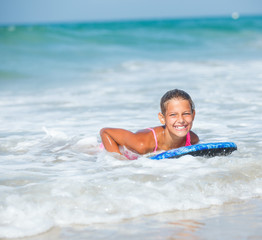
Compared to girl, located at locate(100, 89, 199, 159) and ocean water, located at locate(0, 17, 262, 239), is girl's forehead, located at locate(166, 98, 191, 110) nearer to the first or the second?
girl, located at locate(100, 89, 199, 159)

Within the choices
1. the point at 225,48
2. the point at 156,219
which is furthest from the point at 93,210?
the point at 225,48

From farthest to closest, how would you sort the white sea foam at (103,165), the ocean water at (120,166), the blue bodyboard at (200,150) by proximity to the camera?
the blue bodyboard at (200,150)
the white sea foam at (103,165)
the ocean water at (120,166)

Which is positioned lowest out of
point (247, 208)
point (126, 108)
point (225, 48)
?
point (247, 208)

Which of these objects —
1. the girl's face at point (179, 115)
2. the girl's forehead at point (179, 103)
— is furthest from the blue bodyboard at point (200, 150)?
the girl's forehead at point (179, 103)

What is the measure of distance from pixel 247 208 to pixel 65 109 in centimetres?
510

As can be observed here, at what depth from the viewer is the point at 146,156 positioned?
478cm

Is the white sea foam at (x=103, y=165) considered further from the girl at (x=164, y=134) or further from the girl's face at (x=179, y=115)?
the girl's face at (x=179, y=115)

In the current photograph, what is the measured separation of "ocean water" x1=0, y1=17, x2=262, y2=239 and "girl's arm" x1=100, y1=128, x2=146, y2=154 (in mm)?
145

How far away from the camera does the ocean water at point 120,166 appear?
3.14m

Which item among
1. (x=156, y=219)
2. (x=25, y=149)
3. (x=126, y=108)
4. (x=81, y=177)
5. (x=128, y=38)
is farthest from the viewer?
(x=128, y=38)

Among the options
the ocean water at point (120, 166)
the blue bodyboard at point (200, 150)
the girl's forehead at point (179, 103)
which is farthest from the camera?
the girl's forehead at point (179, 103)

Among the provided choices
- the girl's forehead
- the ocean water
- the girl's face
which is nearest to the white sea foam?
the ocean water

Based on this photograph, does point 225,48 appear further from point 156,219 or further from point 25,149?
point 156,219

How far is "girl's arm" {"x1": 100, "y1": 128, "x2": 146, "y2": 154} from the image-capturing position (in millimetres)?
4688
